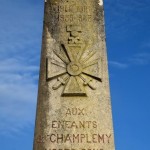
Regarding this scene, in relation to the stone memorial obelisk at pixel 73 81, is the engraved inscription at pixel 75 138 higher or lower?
lower

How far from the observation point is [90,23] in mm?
8625

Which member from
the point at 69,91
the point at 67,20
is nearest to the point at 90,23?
the point at 67,20

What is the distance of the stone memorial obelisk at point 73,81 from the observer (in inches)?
298

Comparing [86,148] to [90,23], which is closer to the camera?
[86,148]

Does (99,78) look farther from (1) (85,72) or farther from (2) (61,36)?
(2) (61,36)

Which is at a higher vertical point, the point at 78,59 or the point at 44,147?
the point at 78,59

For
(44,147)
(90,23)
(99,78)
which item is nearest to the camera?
(44,147)

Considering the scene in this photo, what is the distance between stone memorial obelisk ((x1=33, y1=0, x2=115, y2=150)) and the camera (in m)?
7.56

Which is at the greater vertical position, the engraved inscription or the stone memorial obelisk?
the stone memorial obelisk

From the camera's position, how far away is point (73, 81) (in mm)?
8023

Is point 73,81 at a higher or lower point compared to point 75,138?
higher

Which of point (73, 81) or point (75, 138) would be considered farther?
point (73, 81)

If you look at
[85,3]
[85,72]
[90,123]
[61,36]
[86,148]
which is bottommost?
[86,148]

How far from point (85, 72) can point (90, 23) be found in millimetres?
1252
